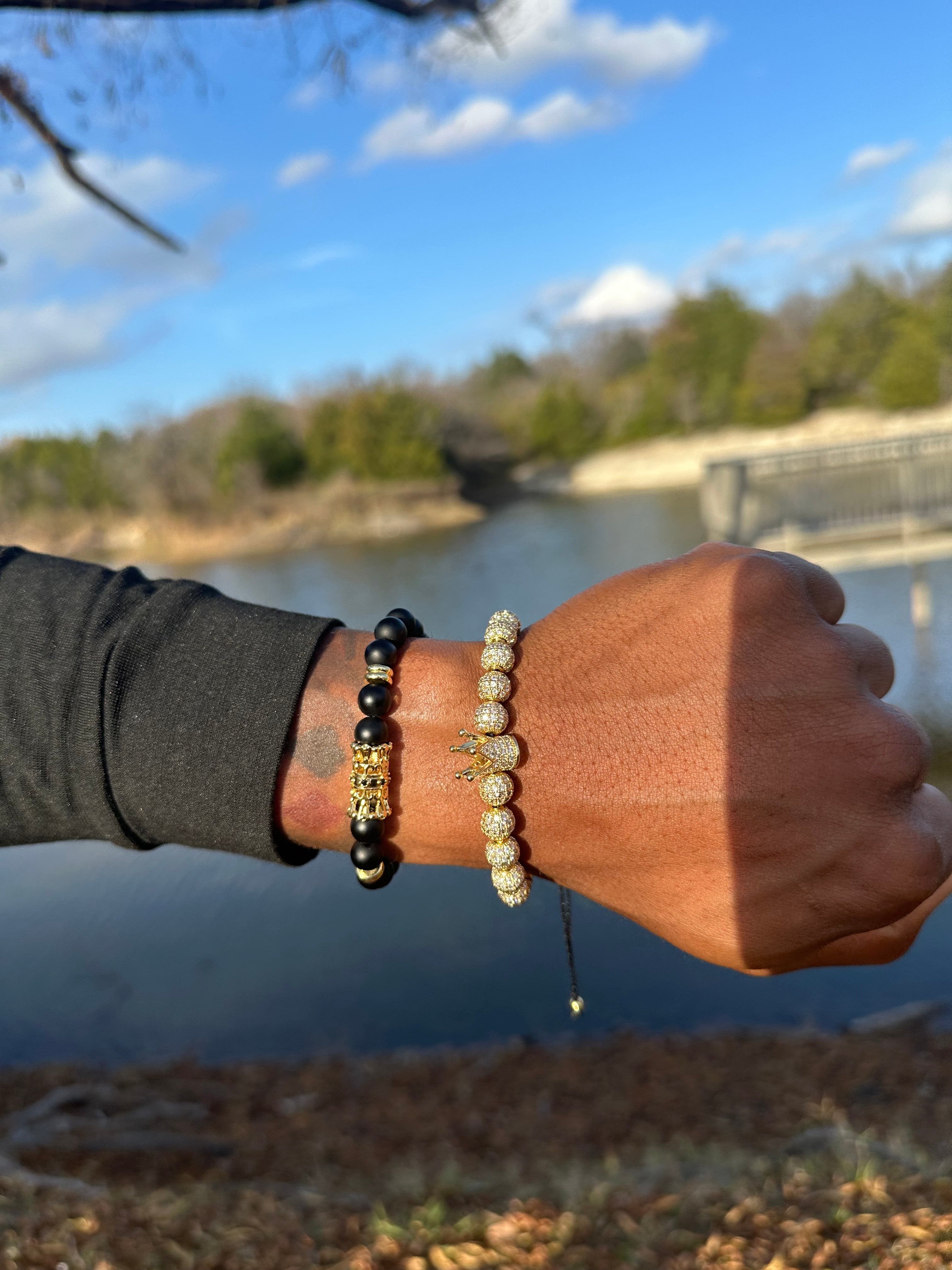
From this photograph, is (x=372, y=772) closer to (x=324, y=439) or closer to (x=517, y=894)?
(x=517, y=894)

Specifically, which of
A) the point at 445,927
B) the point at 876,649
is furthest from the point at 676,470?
the point at 876,649

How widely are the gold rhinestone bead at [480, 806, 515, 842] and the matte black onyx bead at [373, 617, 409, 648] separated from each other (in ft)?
0.63

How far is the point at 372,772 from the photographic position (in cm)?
82

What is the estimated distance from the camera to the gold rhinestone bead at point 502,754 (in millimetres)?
784

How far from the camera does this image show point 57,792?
787 millimetres

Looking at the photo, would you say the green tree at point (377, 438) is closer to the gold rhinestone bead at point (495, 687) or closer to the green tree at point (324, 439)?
the green tree at point (324, 439)

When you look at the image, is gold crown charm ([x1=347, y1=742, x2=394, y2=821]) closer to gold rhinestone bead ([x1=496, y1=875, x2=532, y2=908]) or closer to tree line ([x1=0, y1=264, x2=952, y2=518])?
gold rhinestone bead ([x1=496, y1=875, x2=532, y2=908])

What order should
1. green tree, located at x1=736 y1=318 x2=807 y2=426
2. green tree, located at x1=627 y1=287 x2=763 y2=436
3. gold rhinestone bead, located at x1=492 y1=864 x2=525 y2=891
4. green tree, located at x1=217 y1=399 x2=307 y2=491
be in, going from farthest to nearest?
1. green tree, located at x1=627 y1=287 x2=763 y2=436
2. green tree, located at x1=736 y1=318 x2=807 y2=426
3. green tree, located at x1=217 y1=399 x2=307 y2=491
4. gold rhinestone bead, located at x1=492 y1=864 x2=525 y2=891

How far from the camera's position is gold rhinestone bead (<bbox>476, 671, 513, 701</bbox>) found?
802mm

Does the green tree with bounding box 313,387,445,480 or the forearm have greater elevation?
the green tree with bounding box 313,387,445,480

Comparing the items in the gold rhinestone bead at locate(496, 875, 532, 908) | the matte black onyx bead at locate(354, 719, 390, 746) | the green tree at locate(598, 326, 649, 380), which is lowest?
the gold rhinestone bead at locate(496, 875, 532, 908)

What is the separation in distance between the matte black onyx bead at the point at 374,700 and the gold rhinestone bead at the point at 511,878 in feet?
0.60

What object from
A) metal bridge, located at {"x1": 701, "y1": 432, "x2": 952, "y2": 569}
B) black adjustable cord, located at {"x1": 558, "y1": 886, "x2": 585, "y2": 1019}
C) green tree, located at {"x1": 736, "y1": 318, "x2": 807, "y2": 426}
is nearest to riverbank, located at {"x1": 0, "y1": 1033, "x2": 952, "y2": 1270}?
black adjustable cord, located at {"x1": 558, "y1": 886, "x2": 585, "y2": 1019}

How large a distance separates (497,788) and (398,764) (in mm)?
109
